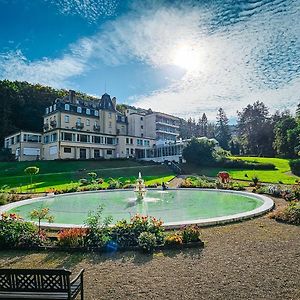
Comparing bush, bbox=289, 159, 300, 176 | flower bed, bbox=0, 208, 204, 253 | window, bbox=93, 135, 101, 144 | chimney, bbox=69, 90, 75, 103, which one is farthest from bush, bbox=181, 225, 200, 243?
chimney, bbox=69, 90, 75, 103

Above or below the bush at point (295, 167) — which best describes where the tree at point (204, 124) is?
above

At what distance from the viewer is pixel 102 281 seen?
6.66 meters

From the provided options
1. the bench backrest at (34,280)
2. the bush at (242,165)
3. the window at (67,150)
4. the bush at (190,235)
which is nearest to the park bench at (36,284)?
the bench backrest at (34,280)

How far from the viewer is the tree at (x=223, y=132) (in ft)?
290

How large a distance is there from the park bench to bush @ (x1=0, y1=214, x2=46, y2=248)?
14.4 feet

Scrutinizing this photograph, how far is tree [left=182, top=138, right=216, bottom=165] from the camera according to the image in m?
51.5

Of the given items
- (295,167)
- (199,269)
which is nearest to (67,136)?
(295,167)

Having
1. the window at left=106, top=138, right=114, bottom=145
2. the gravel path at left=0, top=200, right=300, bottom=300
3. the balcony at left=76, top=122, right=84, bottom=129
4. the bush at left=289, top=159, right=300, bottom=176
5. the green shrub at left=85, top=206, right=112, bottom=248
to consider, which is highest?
the balcony at left=76, top=122, right=84, bottom=129

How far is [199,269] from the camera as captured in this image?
721 cm

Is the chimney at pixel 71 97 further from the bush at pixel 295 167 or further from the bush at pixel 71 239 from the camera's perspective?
the bush at pixel 71 239

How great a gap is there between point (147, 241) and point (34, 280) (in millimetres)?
4319

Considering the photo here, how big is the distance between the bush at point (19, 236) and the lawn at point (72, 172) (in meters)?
23.3

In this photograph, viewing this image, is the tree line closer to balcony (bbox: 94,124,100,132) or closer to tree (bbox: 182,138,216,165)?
tree (bbox: 182,138,216,165)

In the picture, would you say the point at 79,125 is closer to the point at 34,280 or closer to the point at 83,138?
the point at 83,138
